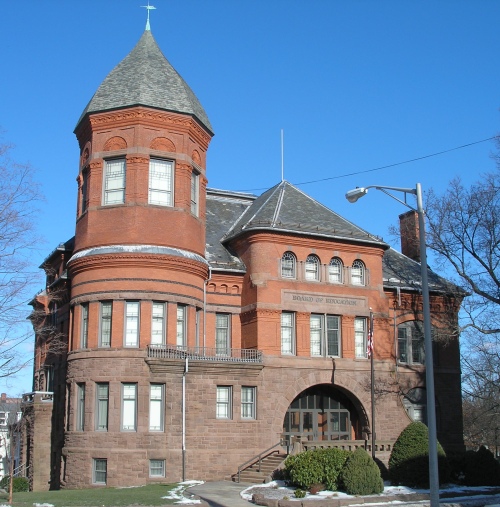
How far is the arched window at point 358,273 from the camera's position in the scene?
116 feet

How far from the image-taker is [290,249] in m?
33.7

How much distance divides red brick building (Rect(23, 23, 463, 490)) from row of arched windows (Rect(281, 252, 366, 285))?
7 centimetres

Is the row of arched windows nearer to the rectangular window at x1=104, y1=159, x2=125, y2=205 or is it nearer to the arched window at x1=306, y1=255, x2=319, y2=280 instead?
the arched window at x1=306, y1=255, x2=319, y2=280

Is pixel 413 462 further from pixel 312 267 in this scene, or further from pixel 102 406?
pixel 102 406

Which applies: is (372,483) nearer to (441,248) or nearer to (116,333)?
(116,333)

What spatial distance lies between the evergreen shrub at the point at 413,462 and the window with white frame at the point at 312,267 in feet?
33.6

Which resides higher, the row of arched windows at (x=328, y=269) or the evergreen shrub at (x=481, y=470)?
the row of arched windows at (x=328, y=269)

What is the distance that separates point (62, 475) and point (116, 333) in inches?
244

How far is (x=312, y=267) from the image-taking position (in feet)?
113

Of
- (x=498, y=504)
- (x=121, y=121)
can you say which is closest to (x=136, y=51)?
(x=121, y=121)

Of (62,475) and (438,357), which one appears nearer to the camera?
(62,475)

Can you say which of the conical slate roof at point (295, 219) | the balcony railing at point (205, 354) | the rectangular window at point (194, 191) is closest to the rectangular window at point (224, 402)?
the balcony railing at point (205, 354)

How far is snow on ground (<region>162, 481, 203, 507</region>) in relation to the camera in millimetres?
21984

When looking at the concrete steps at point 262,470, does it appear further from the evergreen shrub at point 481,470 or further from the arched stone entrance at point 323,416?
the evergreen shrub at point 481,470
